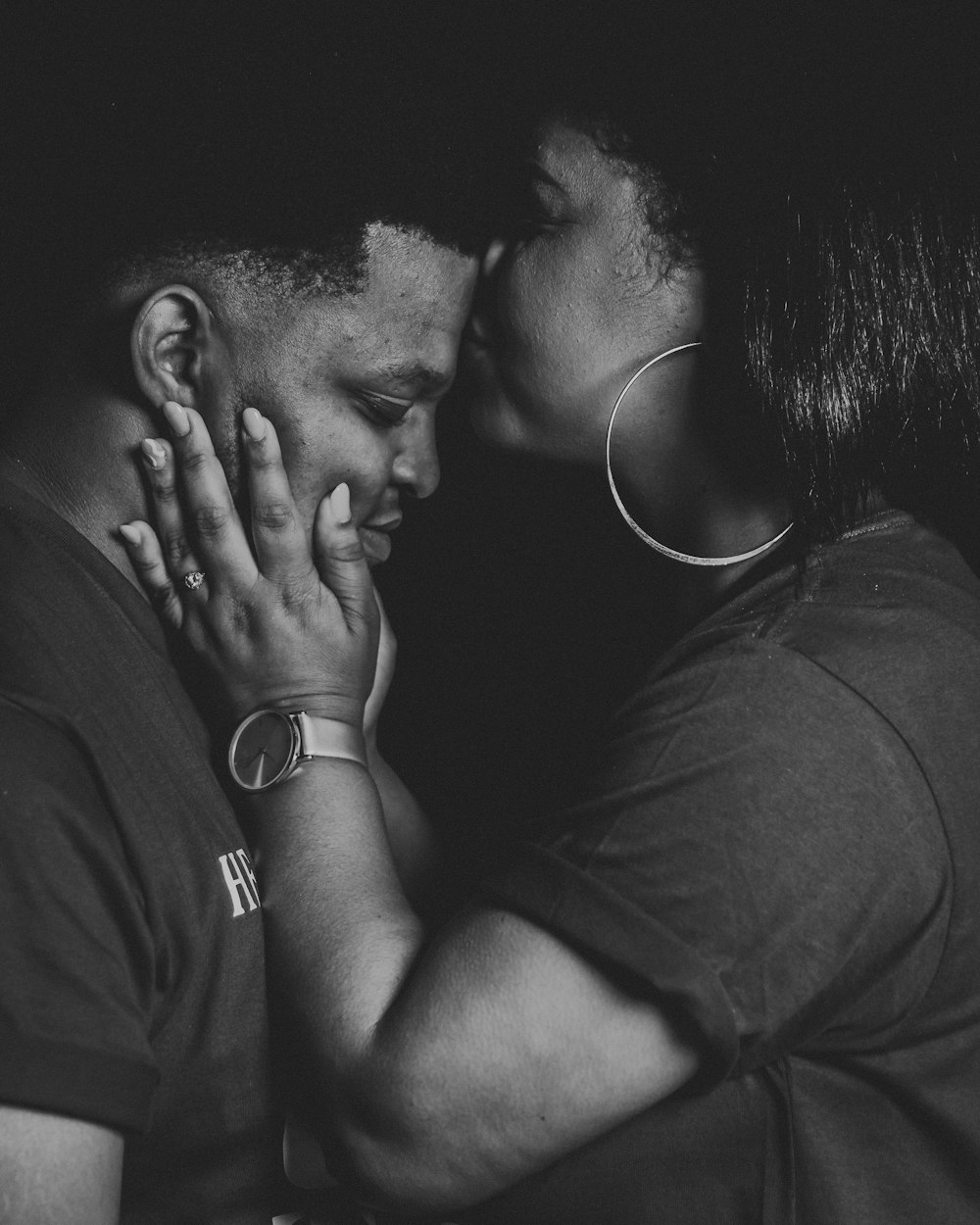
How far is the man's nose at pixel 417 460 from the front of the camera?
4.72ft

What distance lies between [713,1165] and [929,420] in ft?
2.31

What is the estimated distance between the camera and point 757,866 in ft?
3.18

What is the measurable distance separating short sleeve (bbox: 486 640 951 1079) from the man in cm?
29

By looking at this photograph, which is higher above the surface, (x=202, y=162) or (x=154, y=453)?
(x=202, y=162)

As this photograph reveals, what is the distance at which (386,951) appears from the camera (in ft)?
3.69

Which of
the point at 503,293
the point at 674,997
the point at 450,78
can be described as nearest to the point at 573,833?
the point at 674,997

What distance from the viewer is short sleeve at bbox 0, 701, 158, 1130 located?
0.87m

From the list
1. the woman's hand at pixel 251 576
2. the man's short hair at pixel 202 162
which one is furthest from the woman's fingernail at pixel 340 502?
the man's short hair at pixel 202 162

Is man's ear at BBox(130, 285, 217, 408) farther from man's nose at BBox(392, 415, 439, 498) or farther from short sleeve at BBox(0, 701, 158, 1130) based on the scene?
short sleeve at BBox(0, 701, 158, 1130)

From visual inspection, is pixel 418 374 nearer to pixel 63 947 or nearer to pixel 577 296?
pixel 577 296

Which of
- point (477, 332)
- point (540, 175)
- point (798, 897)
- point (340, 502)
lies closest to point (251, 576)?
point (340, 502)

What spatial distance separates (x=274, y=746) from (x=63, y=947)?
382 mm

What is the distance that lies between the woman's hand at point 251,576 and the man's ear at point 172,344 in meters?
0.04

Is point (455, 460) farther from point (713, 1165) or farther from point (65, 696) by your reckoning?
point (713, 1165)
